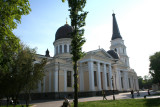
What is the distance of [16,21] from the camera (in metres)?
11.3

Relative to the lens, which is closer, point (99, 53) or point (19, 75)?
point (19, 75)

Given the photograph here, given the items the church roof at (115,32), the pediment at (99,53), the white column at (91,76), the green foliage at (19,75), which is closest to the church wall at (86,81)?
the white column at (91,76)

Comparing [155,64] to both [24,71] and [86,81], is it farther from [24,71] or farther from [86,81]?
[24,71]

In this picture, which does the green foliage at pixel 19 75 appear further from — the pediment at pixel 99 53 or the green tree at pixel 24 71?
the pediment at pixel 99 53

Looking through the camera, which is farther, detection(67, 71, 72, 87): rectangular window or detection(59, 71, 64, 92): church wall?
detection(67, 71, 72, 87): rectangular window

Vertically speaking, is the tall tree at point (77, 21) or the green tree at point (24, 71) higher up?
the tall tree at point (77, 21)

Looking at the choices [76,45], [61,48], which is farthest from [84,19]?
[61,48]

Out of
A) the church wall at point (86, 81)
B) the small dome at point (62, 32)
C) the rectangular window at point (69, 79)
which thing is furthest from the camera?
the small dome at point (62, 32)

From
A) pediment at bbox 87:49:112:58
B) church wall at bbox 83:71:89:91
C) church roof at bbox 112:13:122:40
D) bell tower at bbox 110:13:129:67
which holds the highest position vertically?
church roof at bbox 112:13:122:40

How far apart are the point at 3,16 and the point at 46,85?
98.0 feet

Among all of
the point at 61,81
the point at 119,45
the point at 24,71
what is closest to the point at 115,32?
the point at 119,45

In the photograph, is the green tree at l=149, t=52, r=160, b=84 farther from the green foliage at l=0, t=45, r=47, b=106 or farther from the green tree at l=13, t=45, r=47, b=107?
the green foliage at l=0, t=45, r=47, b=106

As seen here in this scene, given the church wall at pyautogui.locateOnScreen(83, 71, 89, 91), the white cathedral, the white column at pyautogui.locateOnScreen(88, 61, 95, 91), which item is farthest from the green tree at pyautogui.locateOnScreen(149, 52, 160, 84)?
the church wall at pyautogui.locateOnScreen(83, 71, 89, 91)

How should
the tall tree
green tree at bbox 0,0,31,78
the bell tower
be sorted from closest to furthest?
green tree at bbox 0,0,31,78 → the tall tree → the bell tower
